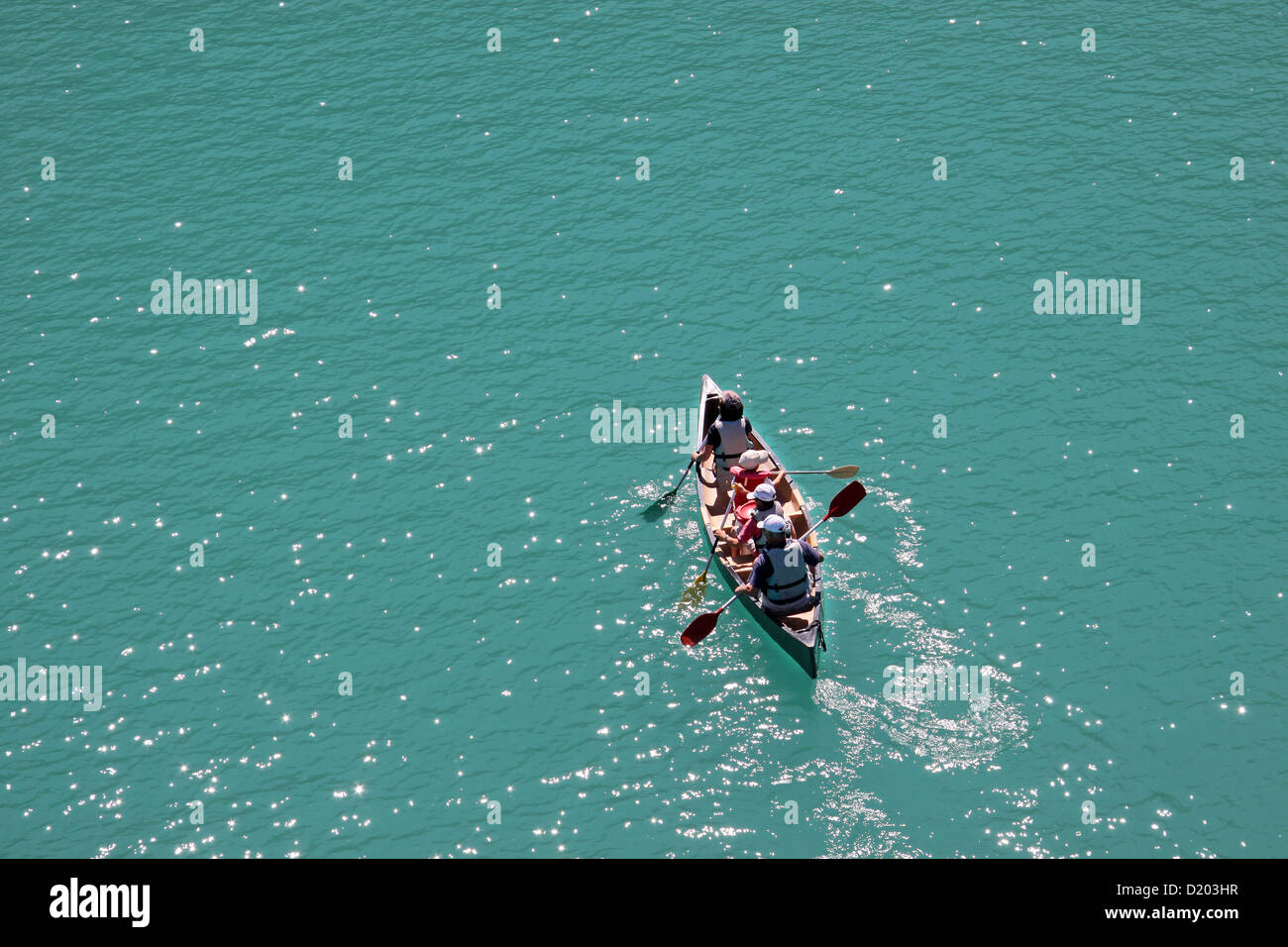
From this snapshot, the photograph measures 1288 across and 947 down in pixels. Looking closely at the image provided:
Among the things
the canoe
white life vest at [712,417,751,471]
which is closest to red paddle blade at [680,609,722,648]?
the canoe

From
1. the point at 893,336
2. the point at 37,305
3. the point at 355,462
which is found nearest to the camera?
the point at 355,462

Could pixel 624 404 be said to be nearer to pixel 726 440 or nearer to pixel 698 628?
pixel 726 440

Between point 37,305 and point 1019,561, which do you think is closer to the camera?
point 1019,561

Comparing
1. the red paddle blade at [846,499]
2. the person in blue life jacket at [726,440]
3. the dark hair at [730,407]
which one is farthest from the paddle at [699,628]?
the dark hair at [730,407]

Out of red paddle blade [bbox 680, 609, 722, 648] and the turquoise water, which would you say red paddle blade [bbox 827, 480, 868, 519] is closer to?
the turquoise water
